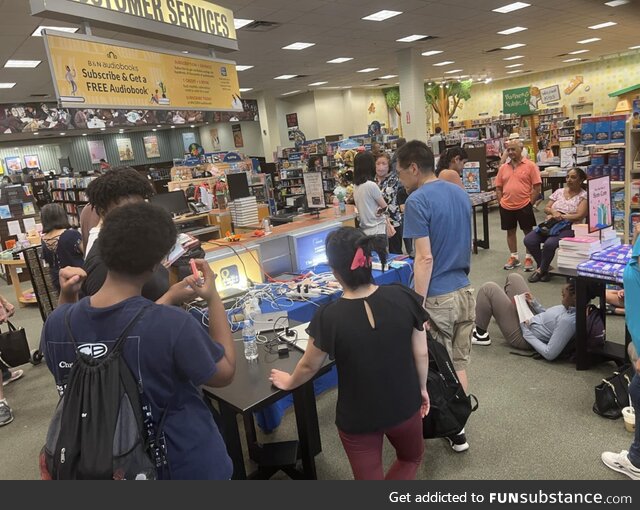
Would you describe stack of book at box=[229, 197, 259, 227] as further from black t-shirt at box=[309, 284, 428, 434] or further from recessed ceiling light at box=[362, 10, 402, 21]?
recessed ceiling light at box=[362, 10, 402, 21]

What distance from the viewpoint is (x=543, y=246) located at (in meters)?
5.32

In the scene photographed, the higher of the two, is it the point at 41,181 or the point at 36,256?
the point at 41,181

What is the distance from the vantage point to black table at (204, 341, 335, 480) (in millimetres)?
2002

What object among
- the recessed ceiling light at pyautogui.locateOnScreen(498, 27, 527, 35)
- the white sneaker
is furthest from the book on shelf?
the recessed ceiling light at pyautogui.locateOnScreen(498, 27, 527, 35)

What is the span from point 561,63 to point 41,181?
18826 mm

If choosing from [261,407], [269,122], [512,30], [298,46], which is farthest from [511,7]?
[269,122]

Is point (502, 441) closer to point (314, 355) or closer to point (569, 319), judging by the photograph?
point (569, 319)

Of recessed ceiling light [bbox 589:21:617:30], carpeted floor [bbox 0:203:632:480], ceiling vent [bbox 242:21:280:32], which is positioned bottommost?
carpeted floor [bbox 0:203:632:480]

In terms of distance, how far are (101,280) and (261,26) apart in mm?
7049

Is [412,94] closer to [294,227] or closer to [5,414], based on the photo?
[294,227]

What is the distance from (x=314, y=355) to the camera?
1.78 m

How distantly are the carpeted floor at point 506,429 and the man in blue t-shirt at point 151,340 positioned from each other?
999mm

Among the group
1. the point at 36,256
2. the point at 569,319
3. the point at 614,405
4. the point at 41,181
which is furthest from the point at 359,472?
the point at 41,181

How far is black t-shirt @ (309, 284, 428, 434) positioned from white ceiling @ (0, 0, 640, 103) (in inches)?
162
